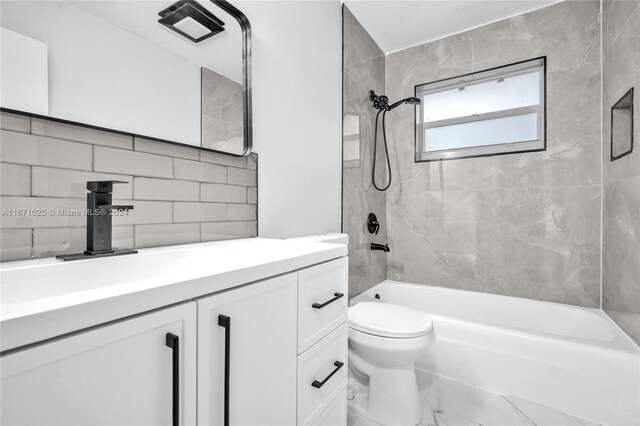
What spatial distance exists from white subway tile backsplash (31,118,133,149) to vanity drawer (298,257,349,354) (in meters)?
0.71

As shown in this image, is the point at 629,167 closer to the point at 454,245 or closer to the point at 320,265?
the point at 454,245

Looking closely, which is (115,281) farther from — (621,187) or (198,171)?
(621,187)

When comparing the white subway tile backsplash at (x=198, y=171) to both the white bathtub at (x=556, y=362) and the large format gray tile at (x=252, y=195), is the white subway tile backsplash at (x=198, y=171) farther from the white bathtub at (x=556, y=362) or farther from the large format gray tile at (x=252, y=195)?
the white bathtub at (x=556, y=362)

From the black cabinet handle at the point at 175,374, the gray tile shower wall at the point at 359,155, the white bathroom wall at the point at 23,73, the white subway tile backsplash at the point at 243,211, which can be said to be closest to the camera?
the black cabinet handle at the point at 175,374

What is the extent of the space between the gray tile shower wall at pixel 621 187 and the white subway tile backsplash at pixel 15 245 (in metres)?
2.37

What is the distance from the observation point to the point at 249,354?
0.71m

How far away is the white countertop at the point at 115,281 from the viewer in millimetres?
397

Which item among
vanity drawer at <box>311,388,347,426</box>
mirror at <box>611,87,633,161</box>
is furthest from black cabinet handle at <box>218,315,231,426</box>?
mirror at <box>611,87,633,161</box>

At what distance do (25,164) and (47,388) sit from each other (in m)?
0.65

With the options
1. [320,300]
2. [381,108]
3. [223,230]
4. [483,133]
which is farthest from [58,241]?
[483,133]

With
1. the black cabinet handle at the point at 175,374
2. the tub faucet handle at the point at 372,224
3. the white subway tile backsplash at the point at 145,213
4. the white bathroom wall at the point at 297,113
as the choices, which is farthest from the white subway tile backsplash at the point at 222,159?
the tub faucet handle at the point at 372,224

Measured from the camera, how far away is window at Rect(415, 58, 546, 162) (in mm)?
2291

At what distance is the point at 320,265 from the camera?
3.18 feet

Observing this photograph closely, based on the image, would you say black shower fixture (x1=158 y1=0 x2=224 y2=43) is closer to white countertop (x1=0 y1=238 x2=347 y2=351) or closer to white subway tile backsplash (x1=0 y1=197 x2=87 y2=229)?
white subway tile backsplash (x1=0 y1=197 x2=87 y2=229)
